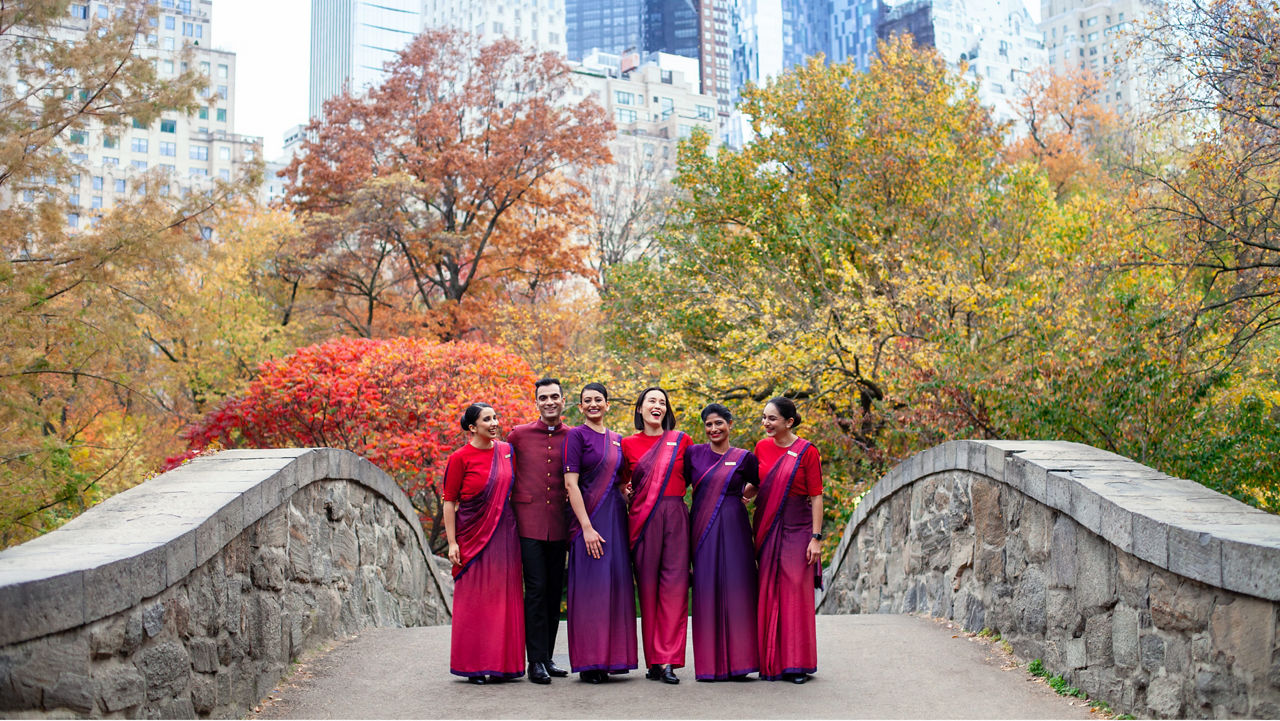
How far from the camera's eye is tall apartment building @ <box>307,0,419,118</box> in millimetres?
135625

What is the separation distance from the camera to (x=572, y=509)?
6.01 meters

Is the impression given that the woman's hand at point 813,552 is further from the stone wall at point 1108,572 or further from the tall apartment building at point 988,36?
the tall apartment building at point 988,36

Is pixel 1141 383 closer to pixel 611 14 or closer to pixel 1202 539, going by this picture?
pixel 1202 539

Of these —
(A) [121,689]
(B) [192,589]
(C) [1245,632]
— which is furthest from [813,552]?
(A) [121,689]

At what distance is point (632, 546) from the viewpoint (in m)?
5.91

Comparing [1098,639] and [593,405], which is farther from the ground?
[593,405]

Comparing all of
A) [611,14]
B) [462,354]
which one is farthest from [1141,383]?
[611,14]

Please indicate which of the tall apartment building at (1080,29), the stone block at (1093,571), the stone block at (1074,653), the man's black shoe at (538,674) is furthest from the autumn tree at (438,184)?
the tall apartment building at (1080,29)

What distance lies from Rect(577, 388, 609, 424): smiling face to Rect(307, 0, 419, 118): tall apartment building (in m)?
131

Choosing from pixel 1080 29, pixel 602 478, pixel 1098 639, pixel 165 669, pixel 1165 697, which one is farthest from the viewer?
pixel 1080 29

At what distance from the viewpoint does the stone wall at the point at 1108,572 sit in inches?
153

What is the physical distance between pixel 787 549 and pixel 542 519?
125cm

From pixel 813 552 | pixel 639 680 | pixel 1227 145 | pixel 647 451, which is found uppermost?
pixel 1227 145

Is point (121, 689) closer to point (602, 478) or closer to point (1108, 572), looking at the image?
point (602, 478)
